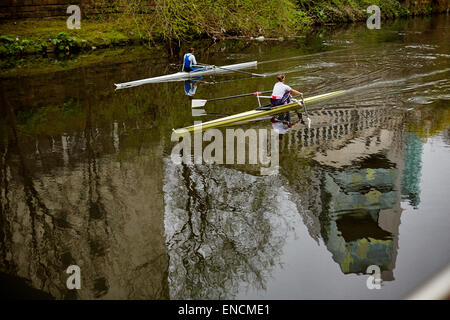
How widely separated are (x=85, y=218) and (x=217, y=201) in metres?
2.95

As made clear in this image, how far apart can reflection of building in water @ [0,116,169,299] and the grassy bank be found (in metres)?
17.0

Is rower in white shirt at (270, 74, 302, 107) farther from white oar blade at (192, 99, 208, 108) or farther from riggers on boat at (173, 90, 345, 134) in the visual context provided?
white oar blade at (192, 99, 208, 108)

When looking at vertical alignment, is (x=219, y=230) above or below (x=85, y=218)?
below

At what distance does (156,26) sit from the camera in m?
32.3

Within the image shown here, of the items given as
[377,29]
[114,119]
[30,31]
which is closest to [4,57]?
[30,31]

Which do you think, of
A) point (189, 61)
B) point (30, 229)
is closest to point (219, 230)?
point (30, 229)

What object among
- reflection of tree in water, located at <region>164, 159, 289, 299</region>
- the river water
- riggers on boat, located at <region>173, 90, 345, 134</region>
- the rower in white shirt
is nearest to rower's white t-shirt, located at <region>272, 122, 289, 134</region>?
the river water

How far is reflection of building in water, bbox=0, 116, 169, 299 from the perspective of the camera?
7.74 m

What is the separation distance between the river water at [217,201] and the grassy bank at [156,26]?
9.86 meters

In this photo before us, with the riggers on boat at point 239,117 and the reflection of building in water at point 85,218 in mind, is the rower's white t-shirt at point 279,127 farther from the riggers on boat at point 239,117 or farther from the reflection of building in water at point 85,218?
the reflection of building in water at point 85,218

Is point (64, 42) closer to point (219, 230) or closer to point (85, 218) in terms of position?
point (85, 218)

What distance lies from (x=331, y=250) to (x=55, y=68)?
22.2 m
